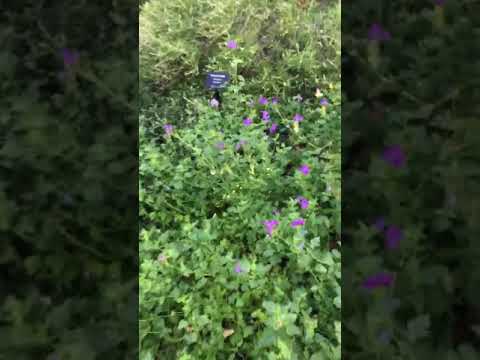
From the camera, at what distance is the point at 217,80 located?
62.5 inches

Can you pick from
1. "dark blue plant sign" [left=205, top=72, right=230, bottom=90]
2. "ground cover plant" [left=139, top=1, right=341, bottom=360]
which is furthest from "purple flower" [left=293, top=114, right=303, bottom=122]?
"dark blue plant sign" [left=205, top=72, right=230, bottom=90]

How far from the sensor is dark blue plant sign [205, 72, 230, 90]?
1.58 m

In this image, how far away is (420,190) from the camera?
3.99 ft

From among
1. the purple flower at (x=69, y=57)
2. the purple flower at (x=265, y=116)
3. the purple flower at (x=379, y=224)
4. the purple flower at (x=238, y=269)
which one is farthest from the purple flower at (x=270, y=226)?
the purple flower at (x=69, y=57)

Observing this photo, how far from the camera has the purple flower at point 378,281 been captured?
1.10 metres

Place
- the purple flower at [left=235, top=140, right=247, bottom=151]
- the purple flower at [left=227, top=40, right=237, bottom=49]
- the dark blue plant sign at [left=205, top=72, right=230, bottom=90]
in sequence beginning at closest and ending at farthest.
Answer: the purple flower at [left=235, top=140, right=247, bottom=151], the dark blue plant sign at [left=205, top=72, right=230, bottom=90], the purple flower at [left=227, top=40, right=237, bottom=49]

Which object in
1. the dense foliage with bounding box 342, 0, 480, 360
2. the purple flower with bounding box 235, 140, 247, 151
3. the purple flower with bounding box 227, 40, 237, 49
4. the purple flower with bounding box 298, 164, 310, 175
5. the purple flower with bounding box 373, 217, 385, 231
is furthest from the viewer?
the purple flower with bounding box 227, 40, 237, 49

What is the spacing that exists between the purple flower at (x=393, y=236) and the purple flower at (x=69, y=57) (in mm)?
1093

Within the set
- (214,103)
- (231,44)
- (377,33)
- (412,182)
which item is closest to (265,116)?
(214,103)

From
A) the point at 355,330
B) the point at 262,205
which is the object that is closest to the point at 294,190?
the point at 262,205

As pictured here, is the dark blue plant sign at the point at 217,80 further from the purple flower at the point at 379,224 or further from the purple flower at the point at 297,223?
the purple flower at the point at 379,224

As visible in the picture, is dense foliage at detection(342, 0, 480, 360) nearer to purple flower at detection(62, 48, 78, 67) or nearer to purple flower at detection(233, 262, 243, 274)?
purple flower at detection(233, 262, 243, 274)

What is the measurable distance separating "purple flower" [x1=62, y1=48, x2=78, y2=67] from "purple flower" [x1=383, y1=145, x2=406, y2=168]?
3.32ft

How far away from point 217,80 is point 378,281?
0.83 meters
